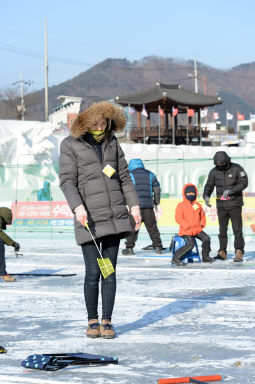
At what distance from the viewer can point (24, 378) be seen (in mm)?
4043

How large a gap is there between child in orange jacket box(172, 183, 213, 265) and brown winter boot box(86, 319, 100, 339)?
510 centimetres

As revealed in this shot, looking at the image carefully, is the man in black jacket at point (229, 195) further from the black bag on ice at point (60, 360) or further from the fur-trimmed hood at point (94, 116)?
the black bag on ice at point (60, 360)

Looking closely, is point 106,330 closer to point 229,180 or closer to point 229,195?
point 229,195

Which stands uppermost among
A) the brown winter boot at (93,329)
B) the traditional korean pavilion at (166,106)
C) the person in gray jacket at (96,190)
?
the traditional korean pavilion at (166,106)

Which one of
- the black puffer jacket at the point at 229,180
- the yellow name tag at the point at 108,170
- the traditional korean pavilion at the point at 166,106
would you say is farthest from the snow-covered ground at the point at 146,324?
the traditional korean pavilion at the point at 166,106

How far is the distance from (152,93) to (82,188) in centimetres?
6903

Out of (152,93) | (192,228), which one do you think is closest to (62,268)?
(192,228)

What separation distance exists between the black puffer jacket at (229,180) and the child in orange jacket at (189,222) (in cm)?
44

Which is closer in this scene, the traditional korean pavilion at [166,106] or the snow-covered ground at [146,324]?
the snow-covered ground at [146,324]

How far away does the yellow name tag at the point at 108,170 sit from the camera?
527 centimetres

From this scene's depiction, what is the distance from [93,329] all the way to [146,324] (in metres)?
0.64

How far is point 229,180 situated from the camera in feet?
35.6

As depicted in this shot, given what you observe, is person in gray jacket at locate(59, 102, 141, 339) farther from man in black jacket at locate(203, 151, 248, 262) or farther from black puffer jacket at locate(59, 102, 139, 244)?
man in black jacket at locate(203, 151, 248, 262)

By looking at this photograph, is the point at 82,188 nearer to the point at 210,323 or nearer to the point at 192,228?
the point at 210,323
